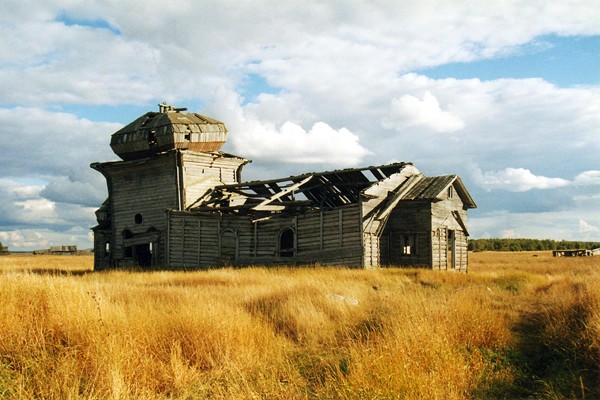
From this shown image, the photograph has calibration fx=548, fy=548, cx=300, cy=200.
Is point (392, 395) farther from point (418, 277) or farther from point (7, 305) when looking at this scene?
point (418, 277)

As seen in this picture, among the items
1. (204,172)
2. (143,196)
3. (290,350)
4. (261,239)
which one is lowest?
(290,350)

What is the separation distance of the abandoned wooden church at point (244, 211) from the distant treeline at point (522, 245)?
56565 millimetres

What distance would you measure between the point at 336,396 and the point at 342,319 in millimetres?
A: 4320

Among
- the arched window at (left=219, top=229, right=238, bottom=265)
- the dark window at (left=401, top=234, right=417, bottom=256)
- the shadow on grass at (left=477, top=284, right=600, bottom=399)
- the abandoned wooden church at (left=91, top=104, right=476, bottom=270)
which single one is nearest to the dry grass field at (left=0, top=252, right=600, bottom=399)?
the shadow on grass at (left=477, top=284, right=600, bottom=399)

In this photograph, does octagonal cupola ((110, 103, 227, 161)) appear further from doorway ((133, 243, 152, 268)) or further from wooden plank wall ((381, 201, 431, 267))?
wooden plank wall ((381, 201, 431, 267))

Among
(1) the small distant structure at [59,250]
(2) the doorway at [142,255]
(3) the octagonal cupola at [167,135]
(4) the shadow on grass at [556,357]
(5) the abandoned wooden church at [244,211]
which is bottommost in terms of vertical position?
(1) the small distant structure at [59,250]

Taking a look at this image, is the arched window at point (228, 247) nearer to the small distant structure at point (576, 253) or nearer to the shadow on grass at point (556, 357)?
the shadow on grass at point (556, 357)

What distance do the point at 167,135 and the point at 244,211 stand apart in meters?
7.26

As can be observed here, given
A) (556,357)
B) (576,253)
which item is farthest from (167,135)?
(576,253)

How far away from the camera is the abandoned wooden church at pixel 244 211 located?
2502cm

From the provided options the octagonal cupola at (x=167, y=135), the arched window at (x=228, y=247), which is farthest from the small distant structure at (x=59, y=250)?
the arched window at (x=228, y=247)

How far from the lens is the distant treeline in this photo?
82125 mm

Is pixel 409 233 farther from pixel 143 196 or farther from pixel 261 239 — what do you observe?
pixel 143 196

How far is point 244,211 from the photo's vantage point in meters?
28.0
